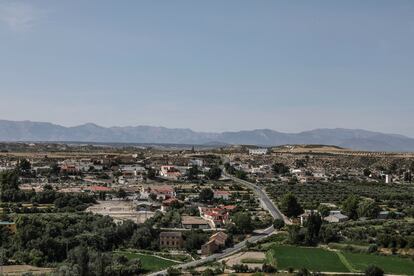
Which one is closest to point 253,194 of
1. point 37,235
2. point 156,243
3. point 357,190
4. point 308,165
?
point 357,190

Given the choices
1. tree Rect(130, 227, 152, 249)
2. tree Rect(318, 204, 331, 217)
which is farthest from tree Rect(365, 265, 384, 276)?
tree Rect(318, 204, 331, 217)

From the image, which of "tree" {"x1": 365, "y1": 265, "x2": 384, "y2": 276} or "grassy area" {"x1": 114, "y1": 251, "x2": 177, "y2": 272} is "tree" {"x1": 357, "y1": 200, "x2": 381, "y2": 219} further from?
"grassy area" {"x1": 114, "y1": 251, "x2": 177, "y2": 272}

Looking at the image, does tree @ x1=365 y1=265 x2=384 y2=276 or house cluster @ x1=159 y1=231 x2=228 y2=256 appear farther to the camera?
house cluster @ x1=159 y1=231 x2=228 y2=256

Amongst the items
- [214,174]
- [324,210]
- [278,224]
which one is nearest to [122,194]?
[278,224]

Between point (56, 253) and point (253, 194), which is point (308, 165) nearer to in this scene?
point (253, 194)

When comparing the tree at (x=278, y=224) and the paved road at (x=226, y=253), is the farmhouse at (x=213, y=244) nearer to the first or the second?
the paved road at (x=226, y=253)

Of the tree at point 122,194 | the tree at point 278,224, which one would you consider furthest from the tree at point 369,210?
the tree at point 122,194

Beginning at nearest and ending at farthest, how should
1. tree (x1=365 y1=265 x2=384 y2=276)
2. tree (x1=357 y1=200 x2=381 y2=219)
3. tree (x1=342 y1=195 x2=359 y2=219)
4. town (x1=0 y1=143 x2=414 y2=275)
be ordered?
1. tree (x1=365 y1=265 x2=384 y2=276)
2. town (x1=0 y1=143 x2=414 y2=275)
3. tree (x1=357 y1=200 x2=381 y2=219)
4. tree (x1=342 y1=195 x2=359 y2=219)
